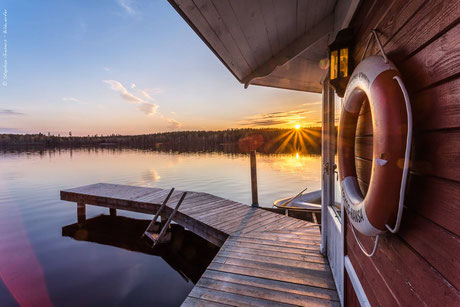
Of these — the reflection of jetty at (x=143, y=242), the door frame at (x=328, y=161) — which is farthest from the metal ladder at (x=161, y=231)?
the door frame at (x=328, y=161)

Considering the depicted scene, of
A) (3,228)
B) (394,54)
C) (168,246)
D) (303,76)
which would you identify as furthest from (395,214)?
(3,228)

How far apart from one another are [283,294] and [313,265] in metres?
0.69

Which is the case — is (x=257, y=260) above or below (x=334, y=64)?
below

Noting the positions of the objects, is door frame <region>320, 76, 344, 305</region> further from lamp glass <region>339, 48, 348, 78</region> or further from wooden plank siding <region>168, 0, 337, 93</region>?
lamp glass <region>339, 48, 348, 78</region>

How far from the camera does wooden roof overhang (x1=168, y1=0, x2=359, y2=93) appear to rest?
5.79ft

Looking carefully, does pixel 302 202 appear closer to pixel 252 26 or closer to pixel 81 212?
pixel 252 26

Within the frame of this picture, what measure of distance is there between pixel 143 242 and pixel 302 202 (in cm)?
461

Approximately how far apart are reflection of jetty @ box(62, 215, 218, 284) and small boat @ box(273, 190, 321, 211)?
7.36ft

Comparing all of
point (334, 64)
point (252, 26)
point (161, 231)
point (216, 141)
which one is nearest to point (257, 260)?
point (334, 64)

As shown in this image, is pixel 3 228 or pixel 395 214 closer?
pixel 395 214

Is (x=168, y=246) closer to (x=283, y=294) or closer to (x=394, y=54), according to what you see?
(x=283, y=294)

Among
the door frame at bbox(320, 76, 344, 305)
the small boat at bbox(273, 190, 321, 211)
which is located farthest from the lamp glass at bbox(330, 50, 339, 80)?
the small boat at bbox(273, 190, 321, 211)

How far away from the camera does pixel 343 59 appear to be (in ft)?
5.67

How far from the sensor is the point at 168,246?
5.75m
